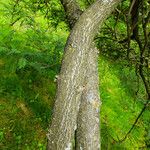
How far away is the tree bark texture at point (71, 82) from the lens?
373 cm

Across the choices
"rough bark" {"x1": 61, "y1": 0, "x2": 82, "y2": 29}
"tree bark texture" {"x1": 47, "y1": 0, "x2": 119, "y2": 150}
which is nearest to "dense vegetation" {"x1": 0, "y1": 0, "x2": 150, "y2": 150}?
"rough bark" {"x1": 61, "y1": 0, "x2": 82, "y2": 29}

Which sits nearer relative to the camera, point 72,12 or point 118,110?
point 72,12

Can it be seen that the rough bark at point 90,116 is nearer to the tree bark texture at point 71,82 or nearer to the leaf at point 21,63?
the tree bark texture at point 71,82

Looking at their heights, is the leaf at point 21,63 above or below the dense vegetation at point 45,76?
above

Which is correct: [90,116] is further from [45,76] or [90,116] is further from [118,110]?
[118,110]

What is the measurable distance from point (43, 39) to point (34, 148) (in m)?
2.57

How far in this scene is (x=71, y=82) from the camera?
156 inches

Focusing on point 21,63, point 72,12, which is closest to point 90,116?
point 72,12

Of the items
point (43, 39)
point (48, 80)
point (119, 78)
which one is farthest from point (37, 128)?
point (119, 78)

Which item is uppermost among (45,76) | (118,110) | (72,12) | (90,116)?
(72,12)

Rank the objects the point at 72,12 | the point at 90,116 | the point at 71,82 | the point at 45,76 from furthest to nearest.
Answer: the point at 45,76
the point at 72,12
the point at 90,116
the point at 71,82

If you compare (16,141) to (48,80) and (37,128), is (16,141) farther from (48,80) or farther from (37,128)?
(48,80)

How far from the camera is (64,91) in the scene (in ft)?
12.8

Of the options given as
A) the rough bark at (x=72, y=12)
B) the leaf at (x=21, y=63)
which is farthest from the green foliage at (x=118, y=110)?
the leaf at (x=21, y=63)
